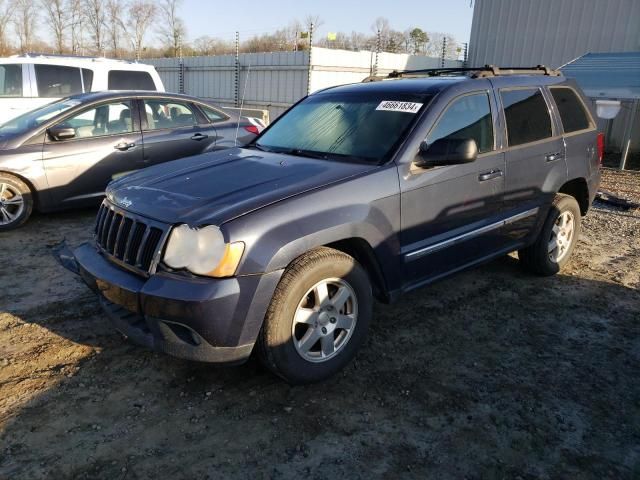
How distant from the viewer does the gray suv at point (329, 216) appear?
2.73 m

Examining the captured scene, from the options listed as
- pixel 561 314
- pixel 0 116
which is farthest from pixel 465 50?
pixel 561 314

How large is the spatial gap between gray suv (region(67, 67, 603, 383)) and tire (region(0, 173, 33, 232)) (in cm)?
296

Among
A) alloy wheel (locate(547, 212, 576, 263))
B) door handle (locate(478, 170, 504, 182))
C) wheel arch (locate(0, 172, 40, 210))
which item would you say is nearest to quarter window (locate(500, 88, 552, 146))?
door handle (locate(478, 170, 504, 182))

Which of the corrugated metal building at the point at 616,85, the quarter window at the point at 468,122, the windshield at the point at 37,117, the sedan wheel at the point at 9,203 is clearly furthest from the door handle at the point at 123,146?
the corrugated metal building at the point at 616,85

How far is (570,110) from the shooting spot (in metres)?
4.88

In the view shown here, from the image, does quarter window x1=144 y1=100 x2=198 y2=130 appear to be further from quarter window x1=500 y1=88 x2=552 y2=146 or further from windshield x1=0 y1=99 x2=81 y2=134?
quarter window x1=500 y1=88 x2=552 y2=146

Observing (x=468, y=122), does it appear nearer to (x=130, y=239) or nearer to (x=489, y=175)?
(x=489, y=175)

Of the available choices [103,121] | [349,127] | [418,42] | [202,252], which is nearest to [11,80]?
[103,121]

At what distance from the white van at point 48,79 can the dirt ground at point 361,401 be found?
5513 millimetres

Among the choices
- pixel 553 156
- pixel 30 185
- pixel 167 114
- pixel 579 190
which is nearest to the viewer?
pixel 553 156

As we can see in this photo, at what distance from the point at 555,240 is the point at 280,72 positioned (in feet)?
38.4

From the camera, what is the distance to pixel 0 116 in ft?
28.3

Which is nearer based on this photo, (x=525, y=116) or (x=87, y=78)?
(x=525, y=116)

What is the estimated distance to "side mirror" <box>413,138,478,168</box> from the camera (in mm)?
3376
